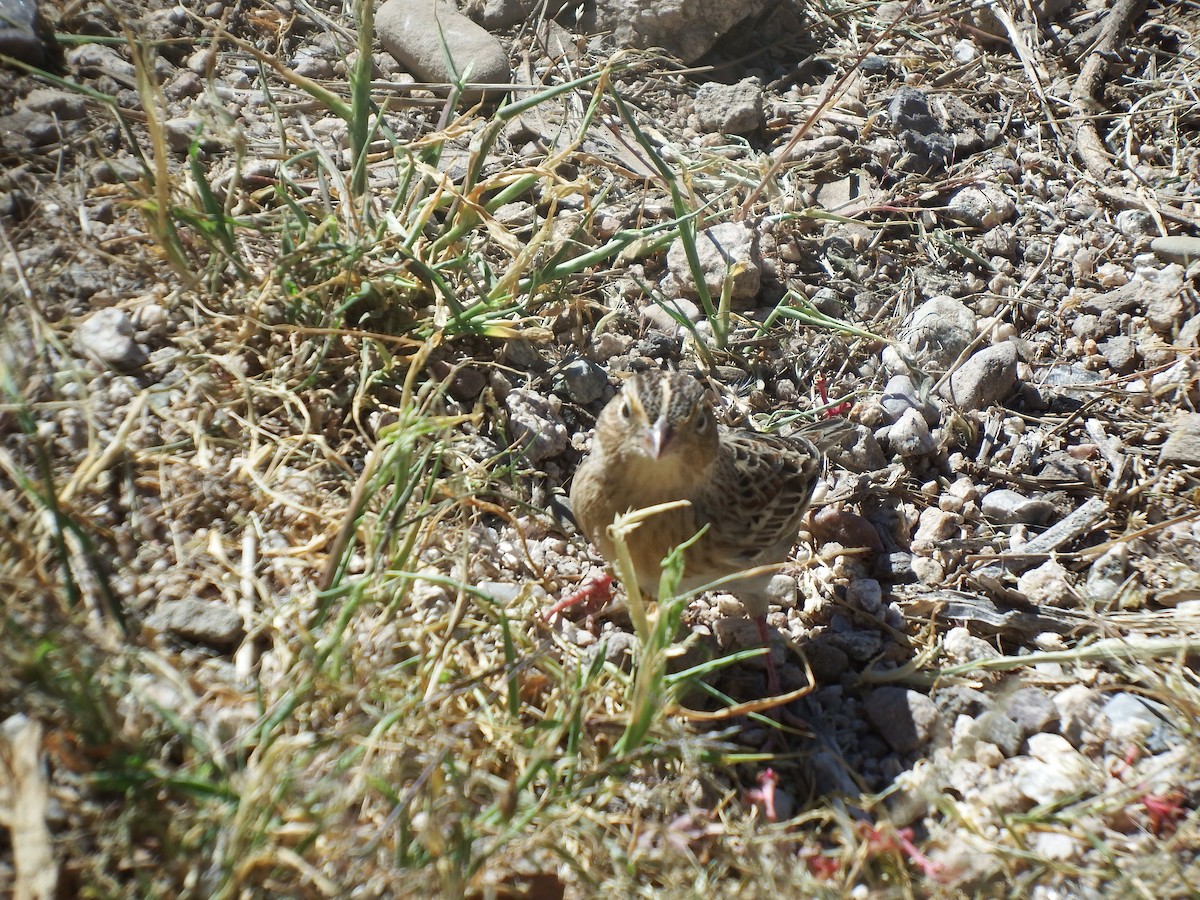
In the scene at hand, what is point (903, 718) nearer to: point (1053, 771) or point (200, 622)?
point (1053, 771)

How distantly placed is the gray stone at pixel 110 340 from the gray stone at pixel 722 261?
281cm

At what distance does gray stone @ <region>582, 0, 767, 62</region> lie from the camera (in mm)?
6211

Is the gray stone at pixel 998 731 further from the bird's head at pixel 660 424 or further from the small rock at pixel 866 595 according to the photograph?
the bird's head at pixel 660 424

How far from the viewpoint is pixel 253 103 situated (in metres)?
5.37

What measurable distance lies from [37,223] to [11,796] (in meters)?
2.80

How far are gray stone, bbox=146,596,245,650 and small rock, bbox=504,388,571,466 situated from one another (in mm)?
1652

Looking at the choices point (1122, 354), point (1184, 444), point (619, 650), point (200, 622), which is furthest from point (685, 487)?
point (1122, 354)

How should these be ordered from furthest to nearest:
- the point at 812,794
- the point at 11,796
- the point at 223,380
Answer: the point at 223,380 → the point at 812,794 → the point at 11,796

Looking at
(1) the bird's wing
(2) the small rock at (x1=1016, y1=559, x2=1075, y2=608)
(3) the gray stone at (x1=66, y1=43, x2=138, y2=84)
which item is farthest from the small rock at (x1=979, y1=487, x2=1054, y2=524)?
(3) the gray stone at (x1=66, y1=43, x2=138, y2=84)

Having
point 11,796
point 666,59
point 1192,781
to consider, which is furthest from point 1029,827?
point 666,59

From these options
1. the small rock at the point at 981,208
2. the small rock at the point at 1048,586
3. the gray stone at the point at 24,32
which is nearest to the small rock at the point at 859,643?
the small rock at the point at 1048,586

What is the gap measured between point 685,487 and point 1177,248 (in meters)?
3.50

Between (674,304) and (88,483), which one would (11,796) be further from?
(674,304)

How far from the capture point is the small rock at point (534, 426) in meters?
4.55
